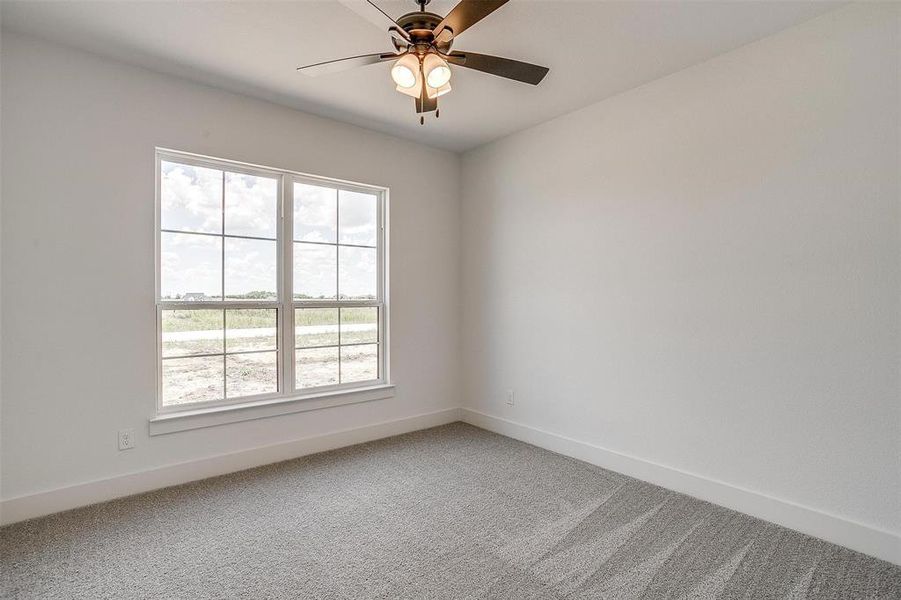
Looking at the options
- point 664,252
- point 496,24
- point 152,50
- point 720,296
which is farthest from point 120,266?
point 720,296

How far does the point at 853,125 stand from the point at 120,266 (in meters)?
4.18

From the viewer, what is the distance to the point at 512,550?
87.9 inches

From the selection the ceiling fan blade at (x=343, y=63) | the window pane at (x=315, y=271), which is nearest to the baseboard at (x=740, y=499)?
the window pane at (x=315, y=271)

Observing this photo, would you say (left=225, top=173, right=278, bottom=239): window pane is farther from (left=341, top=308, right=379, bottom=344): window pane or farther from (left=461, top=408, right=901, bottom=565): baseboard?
(left=461, top=408, right=901, bottom=565): baseboard

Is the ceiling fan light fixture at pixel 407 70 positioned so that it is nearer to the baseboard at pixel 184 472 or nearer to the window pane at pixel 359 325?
the window pane at pixel 359 325

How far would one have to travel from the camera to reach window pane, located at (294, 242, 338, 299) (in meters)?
3.61

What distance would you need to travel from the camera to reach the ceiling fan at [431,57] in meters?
1.88

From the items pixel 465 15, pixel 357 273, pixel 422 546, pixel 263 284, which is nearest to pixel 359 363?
pixel 357 273

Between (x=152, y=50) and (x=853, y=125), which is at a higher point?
(x=152, y=50)

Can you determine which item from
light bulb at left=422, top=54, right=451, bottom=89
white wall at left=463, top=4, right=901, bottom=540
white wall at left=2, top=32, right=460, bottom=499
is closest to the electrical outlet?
white wall at left=2, top=32, right=460, bottom=499

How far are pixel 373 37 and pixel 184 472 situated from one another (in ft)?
9.83

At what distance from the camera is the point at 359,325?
398 centimetres

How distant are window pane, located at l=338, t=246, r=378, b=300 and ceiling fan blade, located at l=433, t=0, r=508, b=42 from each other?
222cm

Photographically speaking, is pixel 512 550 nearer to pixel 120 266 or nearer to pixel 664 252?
pixel 664 252
